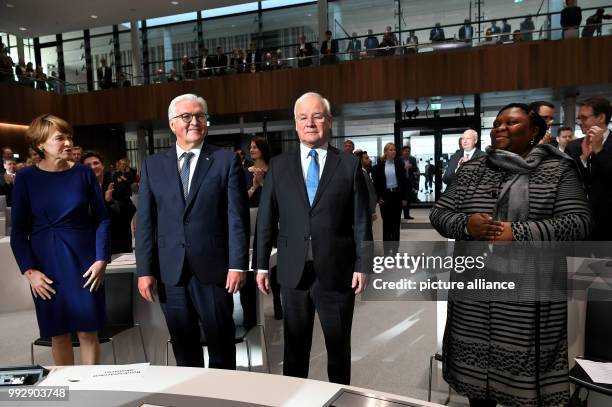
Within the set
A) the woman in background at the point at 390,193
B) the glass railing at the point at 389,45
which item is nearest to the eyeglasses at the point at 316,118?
the woman in background at the point at 390,193

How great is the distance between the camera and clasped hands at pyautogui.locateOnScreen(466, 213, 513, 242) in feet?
4.95

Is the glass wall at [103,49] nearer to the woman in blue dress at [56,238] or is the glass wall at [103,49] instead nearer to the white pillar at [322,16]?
the white pillar at [322,16]

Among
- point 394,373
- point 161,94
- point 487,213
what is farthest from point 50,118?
point 161,94

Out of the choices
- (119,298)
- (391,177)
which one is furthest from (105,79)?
(119,298)

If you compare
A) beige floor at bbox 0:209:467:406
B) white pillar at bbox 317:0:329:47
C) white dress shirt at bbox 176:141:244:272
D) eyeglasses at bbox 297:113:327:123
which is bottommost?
beige floor at bbox 0:209:467:406

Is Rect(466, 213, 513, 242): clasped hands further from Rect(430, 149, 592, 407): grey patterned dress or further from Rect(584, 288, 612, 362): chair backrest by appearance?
Rect(584, 288, 612, 362): chair backrest

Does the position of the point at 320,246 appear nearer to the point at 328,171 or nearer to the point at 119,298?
the point at 328,171

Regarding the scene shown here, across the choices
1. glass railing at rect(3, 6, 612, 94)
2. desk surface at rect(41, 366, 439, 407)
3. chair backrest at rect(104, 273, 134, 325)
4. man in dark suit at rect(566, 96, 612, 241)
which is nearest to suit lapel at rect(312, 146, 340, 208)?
desk surface at rect(41, 366, 439, 407)

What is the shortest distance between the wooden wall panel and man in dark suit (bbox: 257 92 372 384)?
8.86 metres

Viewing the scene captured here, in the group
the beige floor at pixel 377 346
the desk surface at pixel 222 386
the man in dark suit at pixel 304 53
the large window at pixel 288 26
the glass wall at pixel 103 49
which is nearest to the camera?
the desk surface at pixel 222 386

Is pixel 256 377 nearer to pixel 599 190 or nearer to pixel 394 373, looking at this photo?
pixel 394 373

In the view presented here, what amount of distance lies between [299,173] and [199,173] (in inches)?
19.2

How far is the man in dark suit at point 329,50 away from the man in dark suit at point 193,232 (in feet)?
30.8

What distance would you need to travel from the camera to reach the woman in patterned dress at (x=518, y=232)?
1.52 meters
